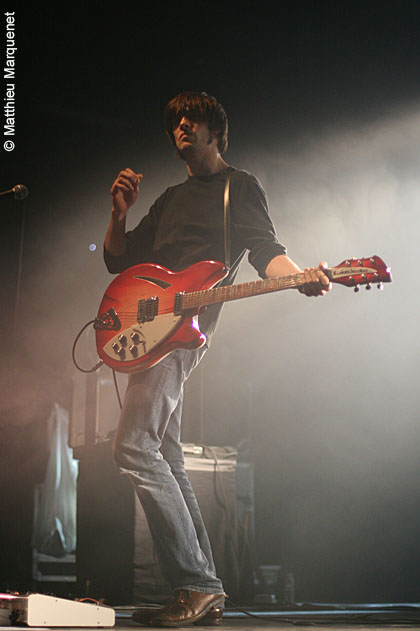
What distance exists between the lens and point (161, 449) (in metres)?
2.57

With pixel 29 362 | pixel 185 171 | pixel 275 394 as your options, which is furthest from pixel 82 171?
pixel 275 394

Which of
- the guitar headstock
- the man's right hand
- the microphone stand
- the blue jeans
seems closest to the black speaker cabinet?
the blue jeans

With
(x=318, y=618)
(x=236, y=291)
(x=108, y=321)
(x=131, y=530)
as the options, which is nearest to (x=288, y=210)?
(x=236, y=291)

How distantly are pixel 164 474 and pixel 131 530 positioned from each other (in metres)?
0.58

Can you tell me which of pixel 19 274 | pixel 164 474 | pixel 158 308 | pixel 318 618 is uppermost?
pixel 19 274

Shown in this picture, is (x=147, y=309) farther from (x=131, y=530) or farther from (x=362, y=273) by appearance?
(x=131, y=530)

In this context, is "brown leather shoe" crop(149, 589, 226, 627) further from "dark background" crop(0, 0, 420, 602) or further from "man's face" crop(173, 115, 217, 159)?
"man's face" crop(173, 115, 217, 159)

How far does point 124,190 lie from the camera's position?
2.96m

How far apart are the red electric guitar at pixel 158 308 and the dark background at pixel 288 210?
64cm

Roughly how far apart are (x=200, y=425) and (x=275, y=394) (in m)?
0.52

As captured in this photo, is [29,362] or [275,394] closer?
[29,362]

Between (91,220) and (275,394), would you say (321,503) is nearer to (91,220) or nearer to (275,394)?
A: (275,394)

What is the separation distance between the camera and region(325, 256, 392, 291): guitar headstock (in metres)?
2.23

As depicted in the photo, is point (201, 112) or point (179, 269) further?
point (201, 112)
